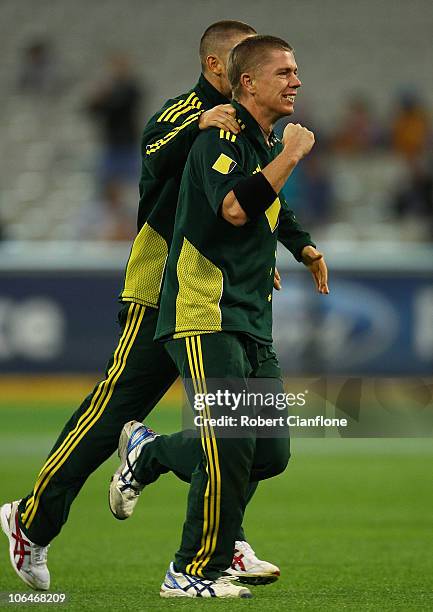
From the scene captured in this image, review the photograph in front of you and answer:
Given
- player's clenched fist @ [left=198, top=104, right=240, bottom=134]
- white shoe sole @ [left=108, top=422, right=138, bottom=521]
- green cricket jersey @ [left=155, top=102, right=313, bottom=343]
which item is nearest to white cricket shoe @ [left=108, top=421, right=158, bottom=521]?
white shoe sole @ [left=108, top=422, right=138, bottom=521]

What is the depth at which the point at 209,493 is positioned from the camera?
204 inches

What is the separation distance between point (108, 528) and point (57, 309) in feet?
24.6

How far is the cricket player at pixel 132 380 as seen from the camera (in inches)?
224

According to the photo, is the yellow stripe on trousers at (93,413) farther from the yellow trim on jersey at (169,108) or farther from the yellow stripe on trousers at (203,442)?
the yellow trim on jersey at (169,108)

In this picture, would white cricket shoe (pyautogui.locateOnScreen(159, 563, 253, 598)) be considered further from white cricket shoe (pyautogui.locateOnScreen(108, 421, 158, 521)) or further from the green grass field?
white cricket shoe (pyautogui.locateOnScreen(108, 421, 158, 521))

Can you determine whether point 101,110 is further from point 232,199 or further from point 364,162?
point 232,199

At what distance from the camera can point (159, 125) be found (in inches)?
219

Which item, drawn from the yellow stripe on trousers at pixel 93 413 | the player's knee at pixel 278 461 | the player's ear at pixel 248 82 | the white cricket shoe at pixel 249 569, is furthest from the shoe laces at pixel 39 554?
the player's ear at pixel 248 82

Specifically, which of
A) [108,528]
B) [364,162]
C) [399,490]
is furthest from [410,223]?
[108,528]

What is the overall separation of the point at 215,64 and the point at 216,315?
1.21 m

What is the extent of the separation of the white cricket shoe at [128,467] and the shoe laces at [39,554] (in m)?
0.35

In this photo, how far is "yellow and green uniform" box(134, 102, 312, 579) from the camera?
5164mm

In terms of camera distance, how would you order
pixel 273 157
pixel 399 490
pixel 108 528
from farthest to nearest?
1. pixel 399 490
2. pixel 108 528
3. pixel 273 157

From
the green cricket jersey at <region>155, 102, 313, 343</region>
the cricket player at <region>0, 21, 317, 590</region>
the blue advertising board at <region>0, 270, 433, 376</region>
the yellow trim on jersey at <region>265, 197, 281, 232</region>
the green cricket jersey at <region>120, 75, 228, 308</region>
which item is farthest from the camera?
the blue advertising board at <region>0, 270, 433, 376</region>
